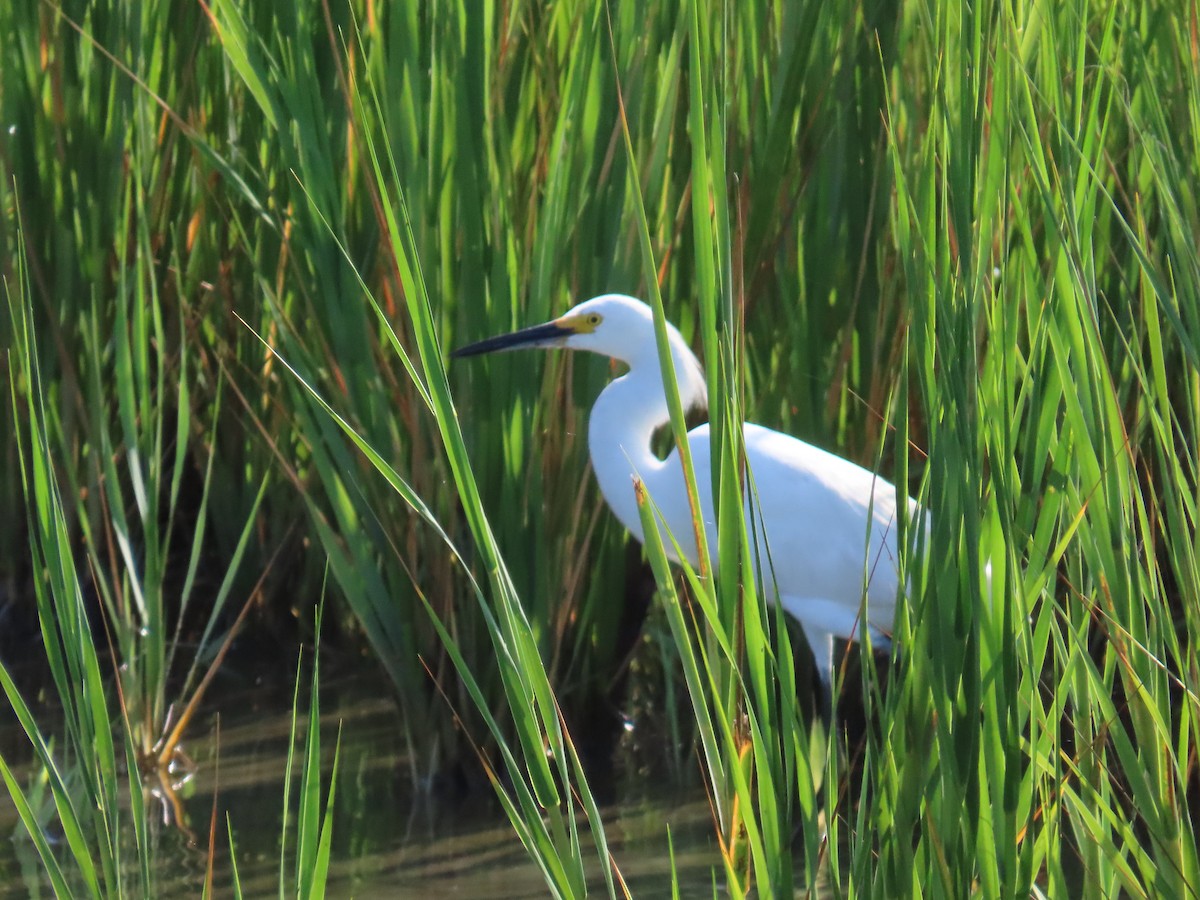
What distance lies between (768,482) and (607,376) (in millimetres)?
402

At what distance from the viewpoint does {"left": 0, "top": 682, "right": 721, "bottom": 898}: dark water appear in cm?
227

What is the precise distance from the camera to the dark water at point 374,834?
7.44 feet

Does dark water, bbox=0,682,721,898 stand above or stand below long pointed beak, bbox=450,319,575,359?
below

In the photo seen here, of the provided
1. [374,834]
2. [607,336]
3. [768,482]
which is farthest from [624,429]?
[374,834]

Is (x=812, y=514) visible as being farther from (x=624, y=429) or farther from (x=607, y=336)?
(x=607, y=336)

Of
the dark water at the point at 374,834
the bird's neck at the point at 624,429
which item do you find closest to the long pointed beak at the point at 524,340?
the bird's neck at the point at 624,429

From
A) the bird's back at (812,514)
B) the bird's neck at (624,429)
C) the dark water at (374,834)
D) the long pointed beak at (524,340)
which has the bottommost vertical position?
the dark water at (374,834)

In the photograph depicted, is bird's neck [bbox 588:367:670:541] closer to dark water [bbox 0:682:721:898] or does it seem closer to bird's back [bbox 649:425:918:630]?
bird's back [bbox 649:425:918:630]

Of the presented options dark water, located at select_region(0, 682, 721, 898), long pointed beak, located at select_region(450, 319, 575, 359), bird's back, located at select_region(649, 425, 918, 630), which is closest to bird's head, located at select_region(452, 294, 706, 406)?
long pointed beak, located at select_region(450, 319, 575, 359)

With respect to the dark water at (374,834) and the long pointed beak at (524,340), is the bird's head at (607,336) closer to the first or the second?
the long pointed beak at (524,340)

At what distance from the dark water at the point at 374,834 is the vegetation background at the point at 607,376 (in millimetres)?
73

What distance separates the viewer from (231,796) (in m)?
2.58

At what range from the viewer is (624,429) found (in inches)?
98.7

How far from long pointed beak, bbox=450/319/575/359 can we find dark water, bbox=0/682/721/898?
68 centimetres
